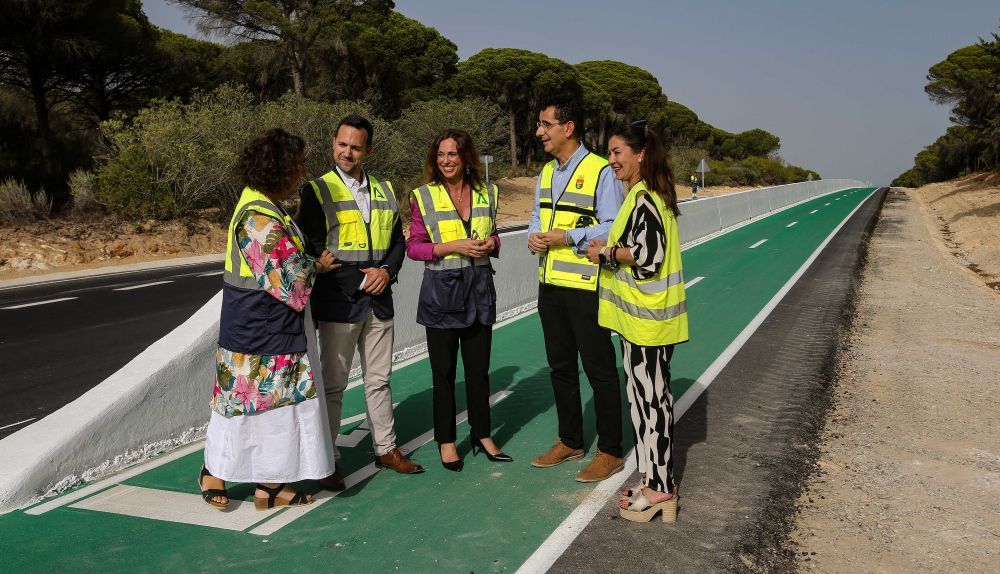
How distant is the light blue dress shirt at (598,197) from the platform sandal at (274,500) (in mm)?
2053

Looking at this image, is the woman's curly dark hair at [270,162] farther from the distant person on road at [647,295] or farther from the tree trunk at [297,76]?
the tree trunk at [297,76]

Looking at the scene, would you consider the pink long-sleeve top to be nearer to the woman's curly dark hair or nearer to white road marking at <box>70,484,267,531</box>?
the woman's curly dark hair

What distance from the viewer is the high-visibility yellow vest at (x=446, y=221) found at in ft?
15.2

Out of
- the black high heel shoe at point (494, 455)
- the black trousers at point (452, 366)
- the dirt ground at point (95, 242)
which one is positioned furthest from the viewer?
the dirt ground at point (95, 242)

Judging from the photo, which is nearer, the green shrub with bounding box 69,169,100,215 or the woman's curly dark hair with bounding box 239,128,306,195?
the woman's curly dark hair with bounding box 239,128,306,195

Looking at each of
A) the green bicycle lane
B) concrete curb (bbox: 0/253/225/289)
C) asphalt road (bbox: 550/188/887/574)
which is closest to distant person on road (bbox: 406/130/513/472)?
the green bicycle lane

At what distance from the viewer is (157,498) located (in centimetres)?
442

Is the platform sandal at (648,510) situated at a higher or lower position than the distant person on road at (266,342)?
lower

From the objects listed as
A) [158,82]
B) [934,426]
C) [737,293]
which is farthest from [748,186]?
[934,426]

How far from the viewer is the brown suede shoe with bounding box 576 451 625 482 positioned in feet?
15.0

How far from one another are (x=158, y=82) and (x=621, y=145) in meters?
30.2

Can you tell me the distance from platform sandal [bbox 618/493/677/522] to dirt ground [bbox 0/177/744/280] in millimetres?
18496

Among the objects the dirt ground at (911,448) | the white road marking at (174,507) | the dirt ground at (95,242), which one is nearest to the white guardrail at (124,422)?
the white road marking at (174,507)

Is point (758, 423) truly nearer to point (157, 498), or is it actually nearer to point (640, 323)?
point (640, 323)
